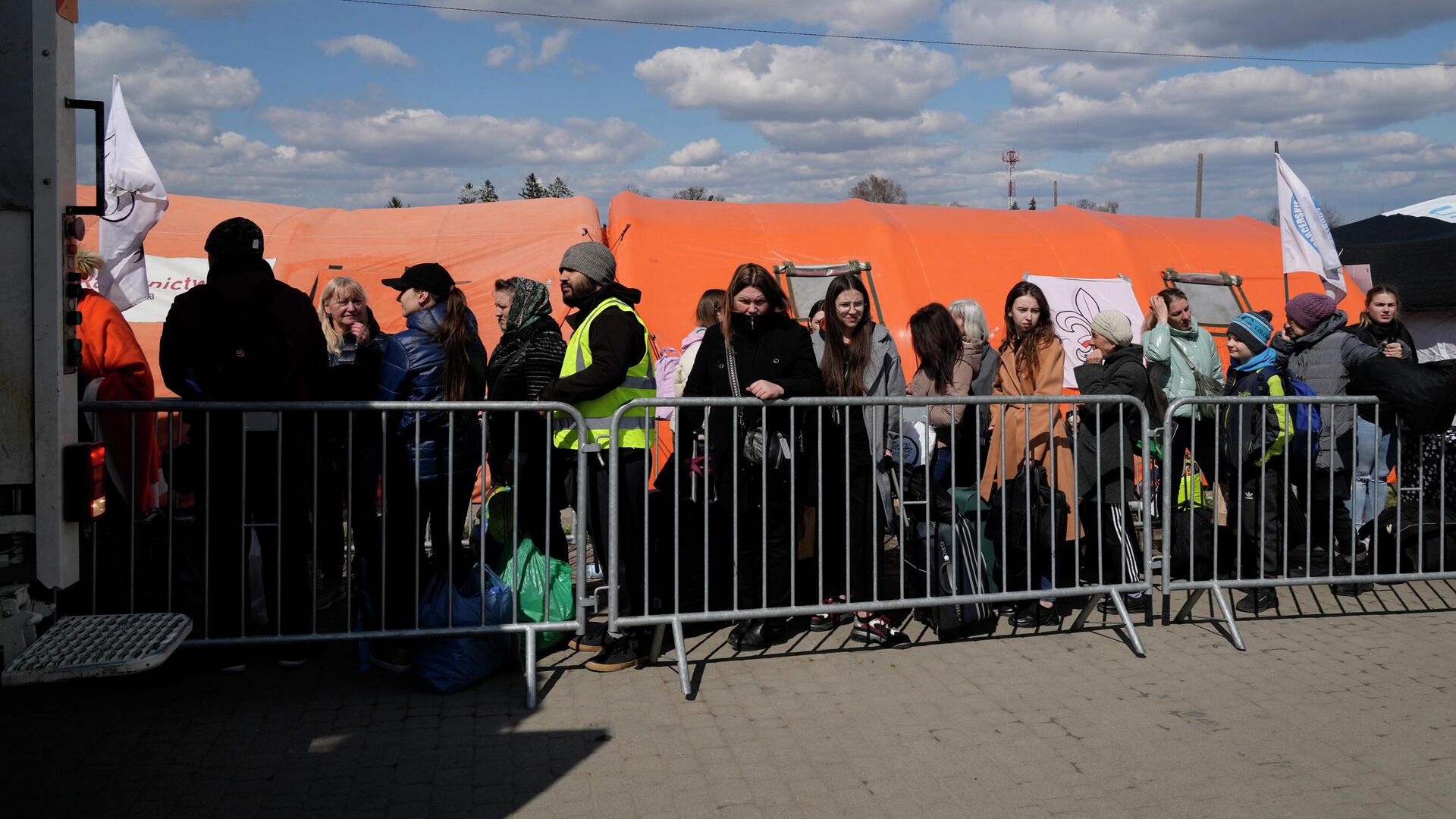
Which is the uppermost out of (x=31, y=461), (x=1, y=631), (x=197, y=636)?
(x=31, y=461)

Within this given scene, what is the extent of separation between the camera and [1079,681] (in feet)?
18.1

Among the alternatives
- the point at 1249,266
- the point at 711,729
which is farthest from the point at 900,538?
the point at 1249,266

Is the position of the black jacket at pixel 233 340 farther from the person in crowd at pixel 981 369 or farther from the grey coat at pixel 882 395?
the person in crowd at pixel 981 369

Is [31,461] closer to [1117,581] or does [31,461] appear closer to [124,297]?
[124,297]

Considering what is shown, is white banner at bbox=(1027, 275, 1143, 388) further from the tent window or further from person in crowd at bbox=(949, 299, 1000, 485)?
person in crowd at bbox=(949, 299, 1000, 485)

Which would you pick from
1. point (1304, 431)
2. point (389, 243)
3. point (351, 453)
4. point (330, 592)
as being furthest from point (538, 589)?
point (389, 243)

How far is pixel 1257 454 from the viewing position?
721 cm

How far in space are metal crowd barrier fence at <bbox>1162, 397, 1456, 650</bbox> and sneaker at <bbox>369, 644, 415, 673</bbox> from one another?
3.98 m

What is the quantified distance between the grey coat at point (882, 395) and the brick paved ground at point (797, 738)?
2.96ft

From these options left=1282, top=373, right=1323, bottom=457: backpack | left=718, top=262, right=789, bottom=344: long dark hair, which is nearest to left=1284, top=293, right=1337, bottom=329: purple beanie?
left=1282, top=373, right=1323, bottom=457: backpack

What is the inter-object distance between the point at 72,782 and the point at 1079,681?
166 inches

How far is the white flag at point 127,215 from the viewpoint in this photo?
8094mm

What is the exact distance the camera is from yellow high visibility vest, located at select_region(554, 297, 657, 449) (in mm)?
5613

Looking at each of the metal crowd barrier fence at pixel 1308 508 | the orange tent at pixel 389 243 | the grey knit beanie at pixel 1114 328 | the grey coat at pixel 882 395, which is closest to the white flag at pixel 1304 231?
the metal crowd barrier fence at pixel 1308 508
